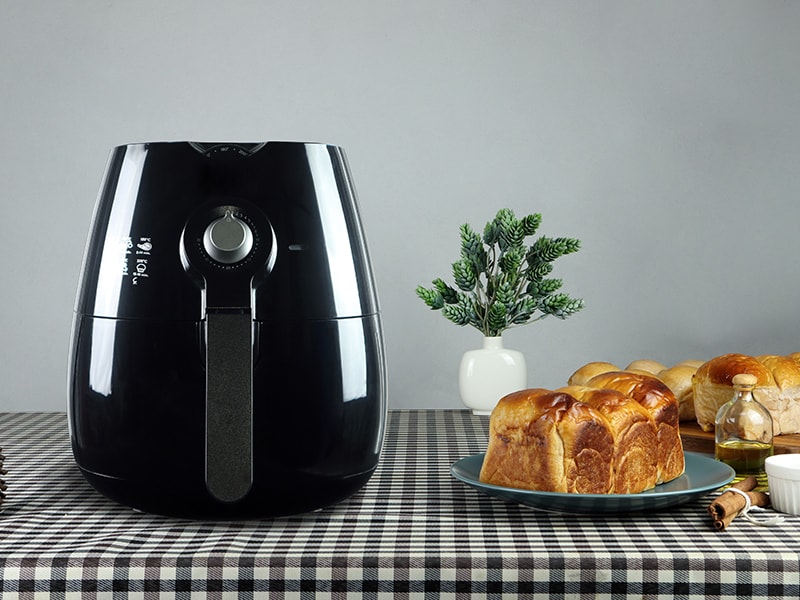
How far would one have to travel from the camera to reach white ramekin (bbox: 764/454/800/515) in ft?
2.13

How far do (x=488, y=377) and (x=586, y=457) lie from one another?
554 millimetres

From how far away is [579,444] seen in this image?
0.67 metres

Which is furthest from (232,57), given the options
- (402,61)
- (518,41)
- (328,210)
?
(328,210)

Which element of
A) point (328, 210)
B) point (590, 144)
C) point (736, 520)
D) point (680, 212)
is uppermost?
point (590, 144)

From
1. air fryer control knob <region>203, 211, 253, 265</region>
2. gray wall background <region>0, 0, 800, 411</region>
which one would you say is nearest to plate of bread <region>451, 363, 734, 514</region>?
air fryer control knob <region>203, 211, 253, 265</region>

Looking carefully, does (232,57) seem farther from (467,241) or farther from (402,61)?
(467,241)

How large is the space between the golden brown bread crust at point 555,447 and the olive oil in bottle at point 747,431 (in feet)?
0.51

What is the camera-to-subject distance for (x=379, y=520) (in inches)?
25.5

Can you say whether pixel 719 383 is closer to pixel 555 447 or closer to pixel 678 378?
pixel 678 378

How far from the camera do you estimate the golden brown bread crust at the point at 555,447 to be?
26.4 inches

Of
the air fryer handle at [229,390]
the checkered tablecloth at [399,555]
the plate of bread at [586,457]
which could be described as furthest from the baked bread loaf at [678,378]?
the air fryer handle at [229,390]

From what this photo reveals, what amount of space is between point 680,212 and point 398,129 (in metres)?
0.78

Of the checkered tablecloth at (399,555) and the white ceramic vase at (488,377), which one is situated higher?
the white ceramic vase at (488,377)

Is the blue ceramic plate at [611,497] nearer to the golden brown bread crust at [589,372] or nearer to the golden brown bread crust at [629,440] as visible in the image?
the golden brown bread crust at [629,440]
